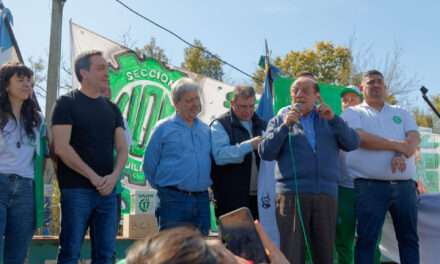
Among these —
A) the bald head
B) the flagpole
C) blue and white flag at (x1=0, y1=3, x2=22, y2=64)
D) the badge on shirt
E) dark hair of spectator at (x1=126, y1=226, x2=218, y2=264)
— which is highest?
→ the flagpole

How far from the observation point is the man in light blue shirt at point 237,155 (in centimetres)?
404

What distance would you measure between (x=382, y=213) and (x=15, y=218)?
103 inches

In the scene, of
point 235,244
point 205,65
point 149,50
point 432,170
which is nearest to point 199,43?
point 205,65

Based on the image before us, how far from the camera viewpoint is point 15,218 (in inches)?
131

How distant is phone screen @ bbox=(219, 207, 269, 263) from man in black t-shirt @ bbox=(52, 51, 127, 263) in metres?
1.53

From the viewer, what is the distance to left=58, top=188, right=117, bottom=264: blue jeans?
3414 mm

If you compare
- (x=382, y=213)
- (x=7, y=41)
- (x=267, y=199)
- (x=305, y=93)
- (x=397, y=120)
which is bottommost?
(x=382, y=213)

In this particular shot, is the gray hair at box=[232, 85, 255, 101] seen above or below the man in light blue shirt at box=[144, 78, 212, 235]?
above

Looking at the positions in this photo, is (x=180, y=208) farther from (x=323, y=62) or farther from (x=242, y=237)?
(x=323, y=62)

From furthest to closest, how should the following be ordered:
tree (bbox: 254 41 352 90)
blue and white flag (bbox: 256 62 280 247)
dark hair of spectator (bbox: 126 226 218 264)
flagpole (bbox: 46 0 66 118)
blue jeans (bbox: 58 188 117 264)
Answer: tree (bbox: 254 41 352 90) → flagpole (bbox: 46 0 66 118) → blue and white flag (bbox: 256 62 280 247) → blue jeans (bbox: 58 188 117 264) → dark hair of spectator (bbox: 126 226 218 264)

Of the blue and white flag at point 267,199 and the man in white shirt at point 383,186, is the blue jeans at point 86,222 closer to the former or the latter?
the blue and white flag at point 267,199

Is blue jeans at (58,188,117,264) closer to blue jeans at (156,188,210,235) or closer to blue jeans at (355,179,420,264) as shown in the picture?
blue jeans at (156,188,210,235)

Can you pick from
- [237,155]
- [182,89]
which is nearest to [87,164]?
[182,89]

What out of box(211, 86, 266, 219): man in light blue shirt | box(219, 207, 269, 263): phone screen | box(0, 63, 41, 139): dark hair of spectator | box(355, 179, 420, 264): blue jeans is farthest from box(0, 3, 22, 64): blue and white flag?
box(219, 207, 269, 263): phone screen
